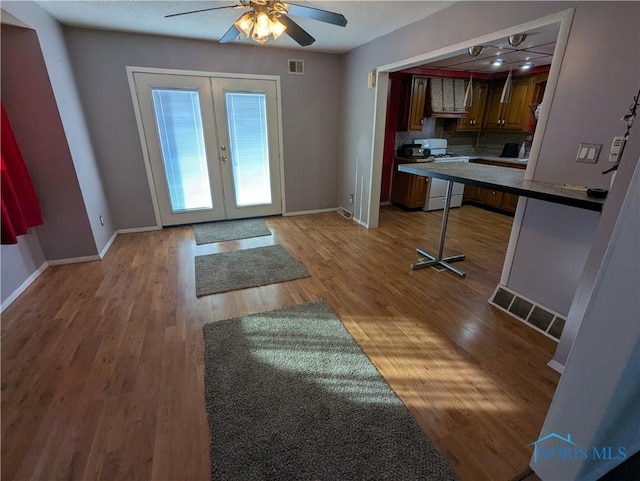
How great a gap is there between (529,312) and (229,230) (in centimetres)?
350

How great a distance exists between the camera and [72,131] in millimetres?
2955

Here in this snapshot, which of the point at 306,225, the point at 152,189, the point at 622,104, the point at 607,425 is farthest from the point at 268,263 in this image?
the point at 622,104

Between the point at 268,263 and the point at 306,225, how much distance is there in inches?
53.8

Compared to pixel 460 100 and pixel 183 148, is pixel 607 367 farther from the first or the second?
pixel 460 100

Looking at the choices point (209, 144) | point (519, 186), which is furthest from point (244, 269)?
point (519, 186)

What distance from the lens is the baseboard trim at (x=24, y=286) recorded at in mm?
2367

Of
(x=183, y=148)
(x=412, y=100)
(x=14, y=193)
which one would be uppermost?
(x=412, y=100)

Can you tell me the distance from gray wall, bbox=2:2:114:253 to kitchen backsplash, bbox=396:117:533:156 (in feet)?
15.2

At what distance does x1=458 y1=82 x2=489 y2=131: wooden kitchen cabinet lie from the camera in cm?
526

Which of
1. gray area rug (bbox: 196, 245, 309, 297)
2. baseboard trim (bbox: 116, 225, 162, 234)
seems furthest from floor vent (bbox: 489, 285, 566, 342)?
baseboard trim (bbox: 116, 225, 162, 234)

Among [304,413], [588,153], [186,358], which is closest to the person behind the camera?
[304,413]

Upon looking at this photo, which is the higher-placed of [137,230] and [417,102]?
[417,102]

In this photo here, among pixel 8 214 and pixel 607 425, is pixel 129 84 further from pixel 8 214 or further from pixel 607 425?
pixel 607 425

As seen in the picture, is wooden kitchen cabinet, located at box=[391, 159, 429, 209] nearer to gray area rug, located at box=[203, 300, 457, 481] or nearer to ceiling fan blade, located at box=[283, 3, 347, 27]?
ceiling fan blade, located at box=[283, 3, 347, 27]
